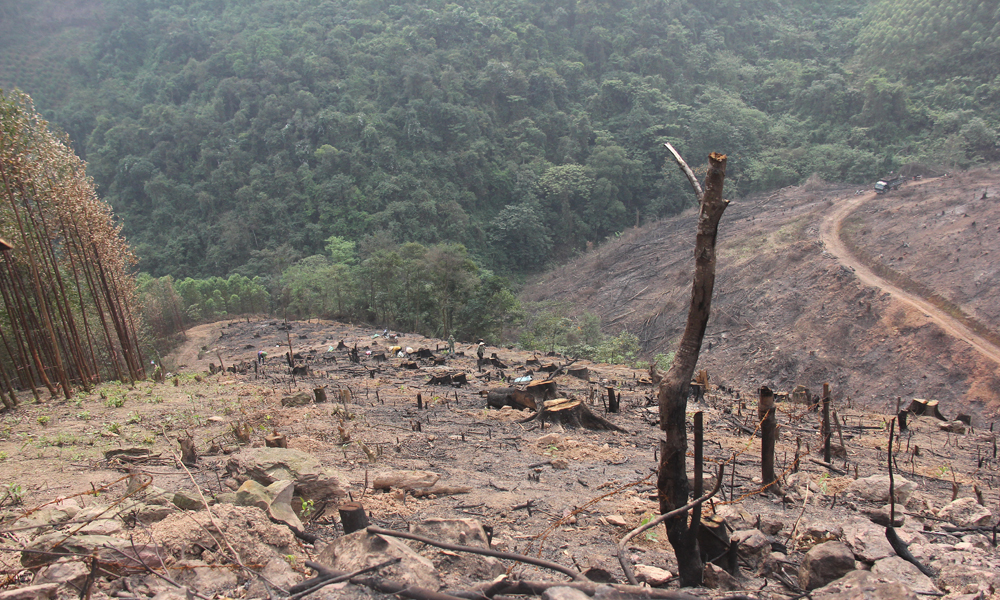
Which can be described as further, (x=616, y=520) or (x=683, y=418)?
(x=616, y=520)

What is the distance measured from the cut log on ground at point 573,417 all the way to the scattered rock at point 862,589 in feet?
19.0

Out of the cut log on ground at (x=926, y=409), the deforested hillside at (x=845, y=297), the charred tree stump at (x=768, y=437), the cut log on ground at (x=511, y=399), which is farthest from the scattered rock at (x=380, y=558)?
the deforested hillside at (x=845, y=297)

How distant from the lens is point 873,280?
23734 millimetres

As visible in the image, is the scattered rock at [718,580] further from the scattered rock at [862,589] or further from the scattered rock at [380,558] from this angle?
the scattered rock at [380,558]

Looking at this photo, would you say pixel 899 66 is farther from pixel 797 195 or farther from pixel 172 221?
pixel 172 221

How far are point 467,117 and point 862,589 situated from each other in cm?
5172

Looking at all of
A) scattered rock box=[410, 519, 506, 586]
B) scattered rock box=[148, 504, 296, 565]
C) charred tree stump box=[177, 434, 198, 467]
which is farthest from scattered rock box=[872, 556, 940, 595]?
charred tree stump box=[177, 434, 198, 467]

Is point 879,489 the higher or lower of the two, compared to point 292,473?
lower

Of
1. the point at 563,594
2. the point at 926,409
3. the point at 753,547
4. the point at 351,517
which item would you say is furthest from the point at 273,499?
the point at 926,409

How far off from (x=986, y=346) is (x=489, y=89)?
4611 cm

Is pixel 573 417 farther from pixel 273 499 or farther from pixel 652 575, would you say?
pixel 273 499

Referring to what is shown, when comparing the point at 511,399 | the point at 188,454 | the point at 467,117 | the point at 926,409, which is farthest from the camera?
the point at 467,117

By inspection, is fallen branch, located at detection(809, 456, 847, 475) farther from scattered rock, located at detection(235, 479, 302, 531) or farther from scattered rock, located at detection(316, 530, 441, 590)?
scattered rock, located at detection(235, 479, 302, 531)

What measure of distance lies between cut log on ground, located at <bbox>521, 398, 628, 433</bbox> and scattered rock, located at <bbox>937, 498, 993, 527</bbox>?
15.0ft
